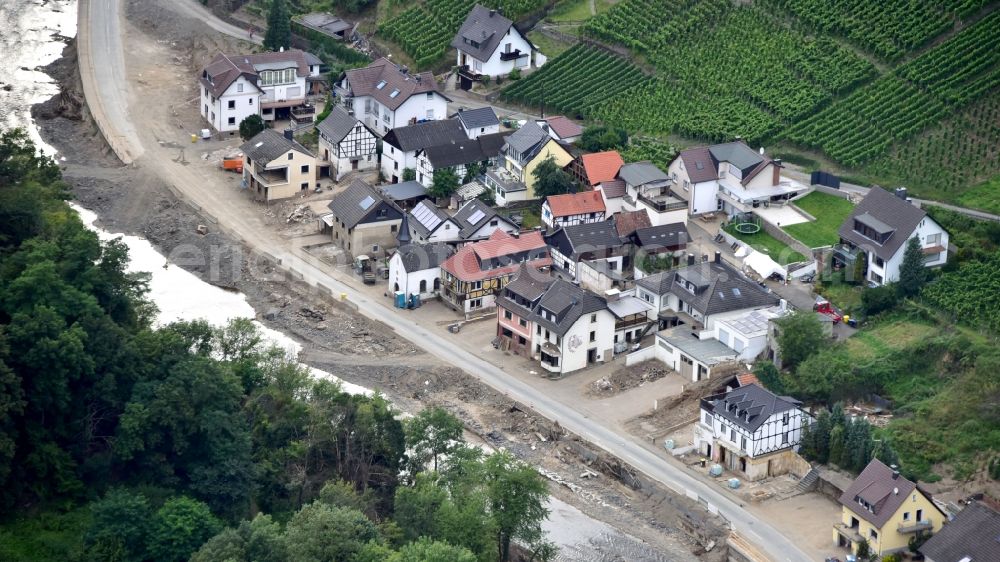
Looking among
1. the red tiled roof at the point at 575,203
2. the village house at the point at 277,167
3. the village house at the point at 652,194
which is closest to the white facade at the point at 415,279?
the red tiled roof at the point at 575,203

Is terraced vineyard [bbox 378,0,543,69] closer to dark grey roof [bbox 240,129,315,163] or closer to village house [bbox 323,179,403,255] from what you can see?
dark grey roof [bbox 240,129,315,163]

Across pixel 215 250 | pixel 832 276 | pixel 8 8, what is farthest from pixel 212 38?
pixel 832 276

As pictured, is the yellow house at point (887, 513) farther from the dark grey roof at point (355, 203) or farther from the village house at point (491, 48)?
the village house at point (491, 48)

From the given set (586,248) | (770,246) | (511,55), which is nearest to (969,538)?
(770,246)

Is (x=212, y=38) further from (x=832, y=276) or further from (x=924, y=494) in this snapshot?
(x=924, y=494)

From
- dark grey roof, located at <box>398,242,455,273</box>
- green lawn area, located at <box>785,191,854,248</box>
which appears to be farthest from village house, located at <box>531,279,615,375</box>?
green lawn area, located at <box>785,191,854,248</box>
